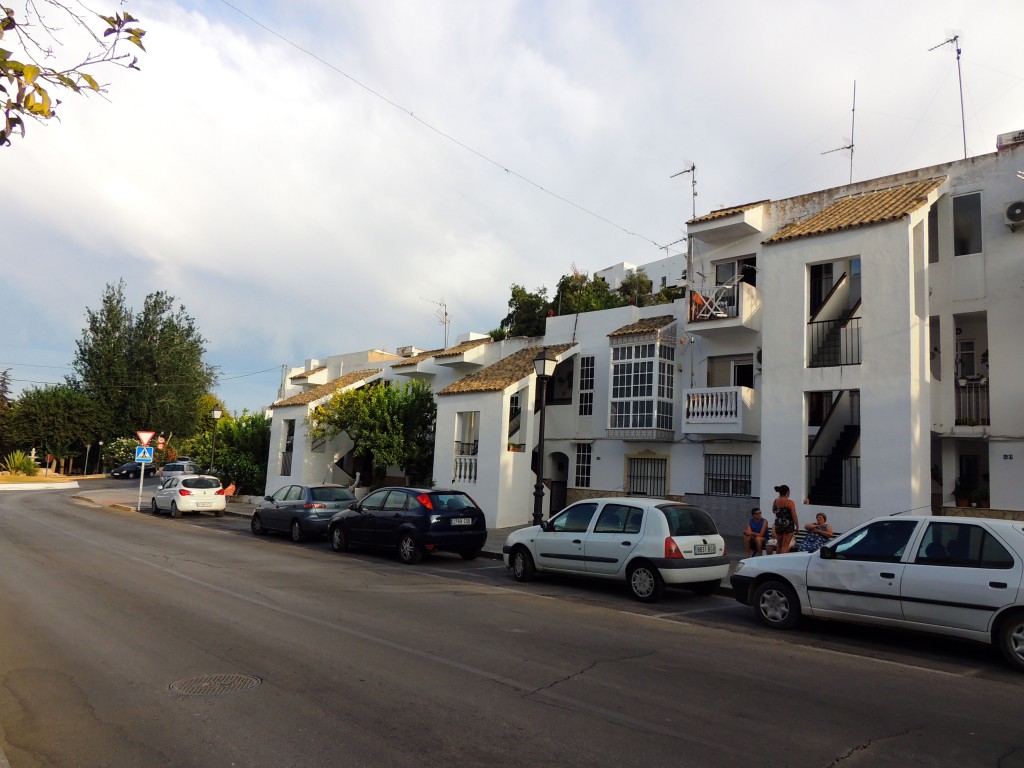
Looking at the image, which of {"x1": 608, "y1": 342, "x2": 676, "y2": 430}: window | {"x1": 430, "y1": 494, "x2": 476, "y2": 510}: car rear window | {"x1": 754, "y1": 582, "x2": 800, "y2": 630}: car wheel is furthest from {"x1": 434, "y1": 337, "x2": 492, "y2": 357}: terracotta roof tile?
{"x1": 754, "y1": 582, "x2": 800, "y2": 630}: car wheel

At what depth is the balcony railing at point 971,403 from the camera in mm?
15117

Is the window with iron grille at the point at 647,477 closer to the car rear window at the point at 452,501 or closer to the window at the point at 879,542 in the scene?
the car rear window at the point at 452,501

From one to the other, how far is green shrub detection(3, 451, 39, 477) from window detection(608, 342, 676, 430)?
41.7m

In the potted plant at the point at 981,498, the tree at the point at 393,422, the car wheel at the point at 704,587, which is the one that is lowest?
the car wheel at the point at 704,587

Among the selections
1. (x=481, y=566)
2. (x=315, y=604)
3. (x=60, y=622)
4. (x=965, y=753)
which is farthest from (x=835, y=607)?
(x=60, y=622)

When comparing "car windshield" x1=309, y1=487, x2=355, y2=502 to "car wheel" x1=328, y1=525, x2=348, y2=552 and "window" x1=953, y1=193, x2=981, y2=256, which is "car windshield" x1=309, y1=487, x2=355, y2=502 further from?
"window" x1=953, y1=193, x2=981, y2=256

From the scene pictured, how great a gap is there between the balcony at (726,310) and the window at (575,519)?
8.47 metres

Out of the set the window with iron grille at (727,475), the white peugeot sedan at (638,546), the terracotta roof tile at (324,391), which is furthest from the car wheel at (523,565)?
the terracotta roof tile at (324,391)

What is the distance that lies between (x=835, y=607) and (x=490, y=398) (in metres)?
13.8

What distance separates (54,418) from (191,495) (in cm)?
3041

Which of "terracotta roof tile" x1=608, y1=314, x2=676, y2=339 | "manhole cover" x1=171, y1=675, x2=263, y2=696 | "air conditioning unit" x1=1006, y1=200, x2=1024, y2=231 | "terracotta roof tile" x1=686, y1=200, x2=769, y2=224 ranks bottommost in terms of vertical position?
"manhole cover" x1=171, y1=675, x2=263, y2=696

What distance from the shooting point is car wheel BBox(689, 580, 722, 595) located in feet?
34.7

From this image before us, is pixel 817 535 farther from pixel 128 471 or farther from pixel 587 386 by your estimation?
pixel 128 471

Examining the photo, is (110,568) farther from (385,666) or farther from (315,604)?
(385,666)
